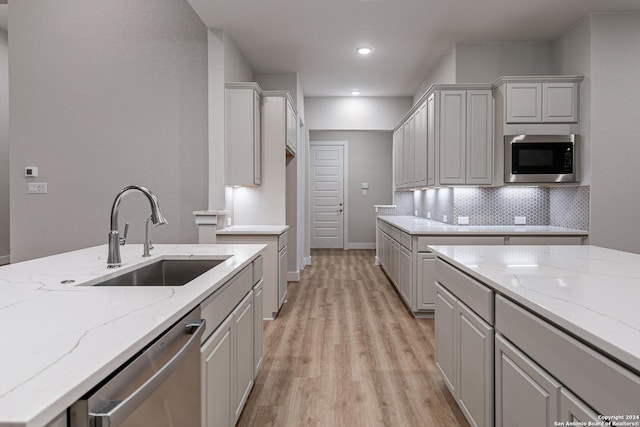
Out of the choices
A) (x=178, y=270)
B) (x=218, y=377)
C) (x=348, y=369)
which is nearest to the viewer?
(x=218, y=377)

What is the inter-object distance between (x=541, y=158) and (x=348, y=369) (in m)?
2.86

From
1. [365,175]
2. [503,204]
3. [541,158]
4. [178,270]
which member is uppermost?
[365,175]

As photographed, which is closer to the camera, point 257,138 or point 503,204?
point 257,138

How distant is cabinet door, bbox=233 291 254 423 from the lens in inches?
72.1

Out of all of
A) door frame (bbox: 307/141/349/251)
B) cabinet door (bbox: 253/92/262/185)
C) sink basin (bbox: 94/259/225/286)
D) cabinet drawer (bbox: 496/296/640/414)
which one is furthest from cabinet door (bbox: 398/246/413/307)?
door frame (bbox: 307/141/349/251)

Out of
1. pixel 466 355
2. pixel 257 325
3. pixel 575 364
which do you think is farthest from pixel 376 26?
pixel 575 364

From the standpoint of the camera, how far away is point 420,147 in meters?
4.61

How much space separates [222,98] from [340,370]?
2878mm

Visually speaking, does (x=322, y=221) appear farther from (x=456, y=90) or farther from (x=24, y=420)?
(x=24, y=420)

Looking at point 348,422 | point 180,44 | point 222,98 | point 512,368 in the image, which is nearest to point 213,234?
point 222,98

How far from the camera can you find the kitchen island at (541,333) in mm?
905

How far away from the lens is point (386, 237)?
221 inches

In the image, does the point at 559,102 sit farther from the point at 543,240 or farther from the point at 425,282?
the point at 425,282

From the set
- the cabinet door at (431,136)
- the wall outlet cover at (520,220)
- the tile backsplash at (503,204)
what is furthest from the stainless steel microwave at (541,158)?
the cabinet door at (431,136)
